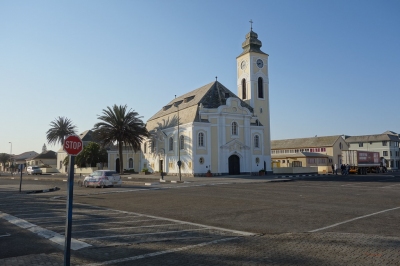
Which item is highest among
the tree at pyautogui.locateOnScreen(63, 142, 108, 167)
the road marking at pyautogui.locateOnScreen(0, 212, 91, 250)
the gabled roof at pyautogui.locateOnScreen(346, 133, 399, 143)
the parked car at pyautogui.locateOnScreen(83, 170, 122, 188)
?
the gabled roof at pyautogui.locateOnScreen(346, 133, 399, 143)

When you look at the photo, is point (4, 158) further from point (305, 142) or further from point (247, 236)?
point (247, 236)

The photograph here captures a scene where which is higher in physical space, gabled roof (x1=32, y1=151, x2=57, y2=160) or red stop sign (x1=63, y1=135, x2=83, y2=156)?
gabled roof (x1=32, y1=151, x2=57, y2=160)

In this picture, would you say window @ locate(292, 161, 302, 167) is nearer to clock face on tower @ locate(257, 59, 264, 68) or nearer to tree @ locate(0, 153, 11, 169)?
clock face on tower @ locate(257, 59, 264, 68)

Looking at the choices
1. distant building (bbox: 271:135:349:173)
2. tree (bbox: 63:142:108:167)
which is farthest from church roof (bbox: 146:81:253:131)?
distant building (bbox: 271:135:349:173)

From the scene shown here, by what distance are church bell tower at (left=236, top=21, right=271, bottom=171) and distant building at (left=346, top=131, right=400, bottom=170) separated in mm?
49514

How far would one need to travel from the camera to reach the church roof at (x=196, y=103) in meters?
50.6

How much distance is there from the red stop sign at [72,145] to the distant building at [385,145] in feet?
311

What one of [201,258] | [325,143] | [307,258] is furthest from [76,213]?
[325,143]

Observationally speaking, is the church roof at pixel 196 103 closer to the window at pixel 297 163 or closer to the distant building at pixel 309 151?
the distant building at pixel 309 151

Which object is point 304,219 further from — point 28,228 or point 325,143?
point 325,143

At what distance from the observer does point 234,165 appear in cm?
5016

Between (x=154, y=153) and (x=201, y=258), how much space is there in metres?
53.0

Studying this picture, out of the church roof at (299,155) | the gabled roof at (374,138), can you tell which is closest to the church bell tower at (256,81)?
the church roof at (299,155)

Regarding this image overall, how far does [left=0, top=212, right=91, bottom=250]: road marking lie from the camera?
811 cm
